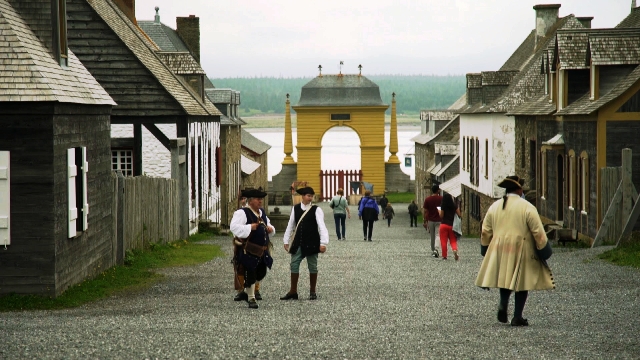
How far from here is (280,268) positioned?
20.1 meters

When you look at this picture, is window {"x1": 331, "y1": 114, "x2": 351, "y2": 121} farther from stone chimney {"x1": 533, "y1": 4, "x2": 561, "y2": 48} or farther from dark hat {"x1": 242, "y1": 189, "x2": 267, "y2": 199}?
dark hat {"x1": 242, "y1": 189, "x2": 267, "y2": 199}

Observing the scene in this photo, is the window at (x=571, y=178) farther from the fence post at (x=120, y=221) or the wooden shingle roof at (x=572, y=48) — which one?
the fence post at (x=120, y=221)

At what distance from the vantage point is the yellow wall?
240 feet

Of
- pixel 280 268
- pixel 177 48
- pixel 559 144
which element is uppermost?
pixel 177 48

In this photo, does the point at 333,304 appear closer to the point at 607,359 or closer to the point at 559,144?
the point at 607,359

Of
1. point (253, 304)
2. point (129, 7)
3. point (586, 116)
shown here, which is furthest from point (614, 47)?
point (129, 7)

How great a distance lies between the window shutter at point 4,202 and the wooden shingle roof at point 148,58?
13.1 metres

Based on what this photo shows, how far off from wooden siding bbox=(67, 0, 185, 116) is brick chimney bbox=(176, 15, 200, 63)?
20.3m

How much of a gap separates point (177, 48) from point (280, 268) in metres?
24.8

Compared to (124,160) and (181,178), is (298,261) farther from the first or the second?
(124,160)

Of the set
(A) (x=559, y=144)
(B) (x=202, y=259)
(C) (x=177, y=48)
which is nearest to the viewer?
(B) (x=202, y=259)

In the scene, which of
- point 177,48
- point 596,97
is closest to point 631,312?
point 596,97

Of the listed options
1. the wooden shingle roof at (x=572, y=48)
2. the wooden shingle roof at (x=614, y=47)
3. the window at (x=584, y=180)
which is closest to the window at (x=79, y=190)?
the window at (x=584, y=180)

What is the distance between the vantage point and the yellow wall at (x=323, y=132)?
73.1m
